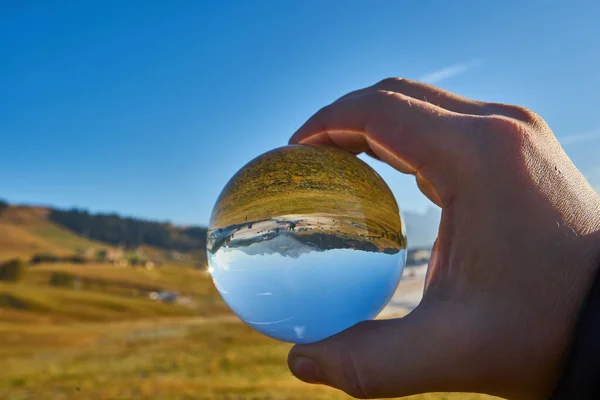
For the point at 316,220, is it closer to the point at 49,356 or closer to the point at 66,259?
the point at 49,356

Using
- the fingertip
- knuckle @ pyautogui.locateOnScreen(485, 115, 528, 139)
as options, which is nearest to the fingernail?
the fingertip

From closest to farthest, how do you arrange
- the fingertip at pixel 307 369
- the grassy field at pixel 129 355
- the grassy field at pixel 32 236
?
the fingertip at pixel 307 369 → the grassy field at pixel 129 355 → the grassy field at pixel 32 236

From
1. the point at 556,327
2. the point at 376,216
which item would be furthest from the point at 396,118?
the point at 556,327

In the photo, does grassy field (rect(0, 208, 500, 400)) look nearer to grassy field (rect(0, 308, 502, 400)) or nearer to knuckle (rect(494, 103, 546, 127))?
grassy field (rect(0, 308, 502, 400))

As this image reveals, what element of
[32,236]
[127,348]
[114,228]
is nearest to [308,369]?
[127,348]

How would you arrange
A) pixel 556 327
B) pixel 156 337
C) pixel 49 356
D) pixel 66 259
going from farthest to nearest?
pixel 66 259 → pixel 156 337 → pixel 49 356 → pixel 556 327

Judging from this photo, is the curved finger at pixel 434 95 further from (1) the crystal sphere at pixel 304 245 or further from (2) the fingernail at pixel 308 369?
(2) the fingernail at pixel 308 369

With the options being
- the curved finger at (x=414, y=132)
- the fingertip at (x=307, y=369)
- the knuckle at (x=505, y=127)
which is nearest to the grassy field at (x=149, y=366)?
the fingertip at (x=307, y=369)
